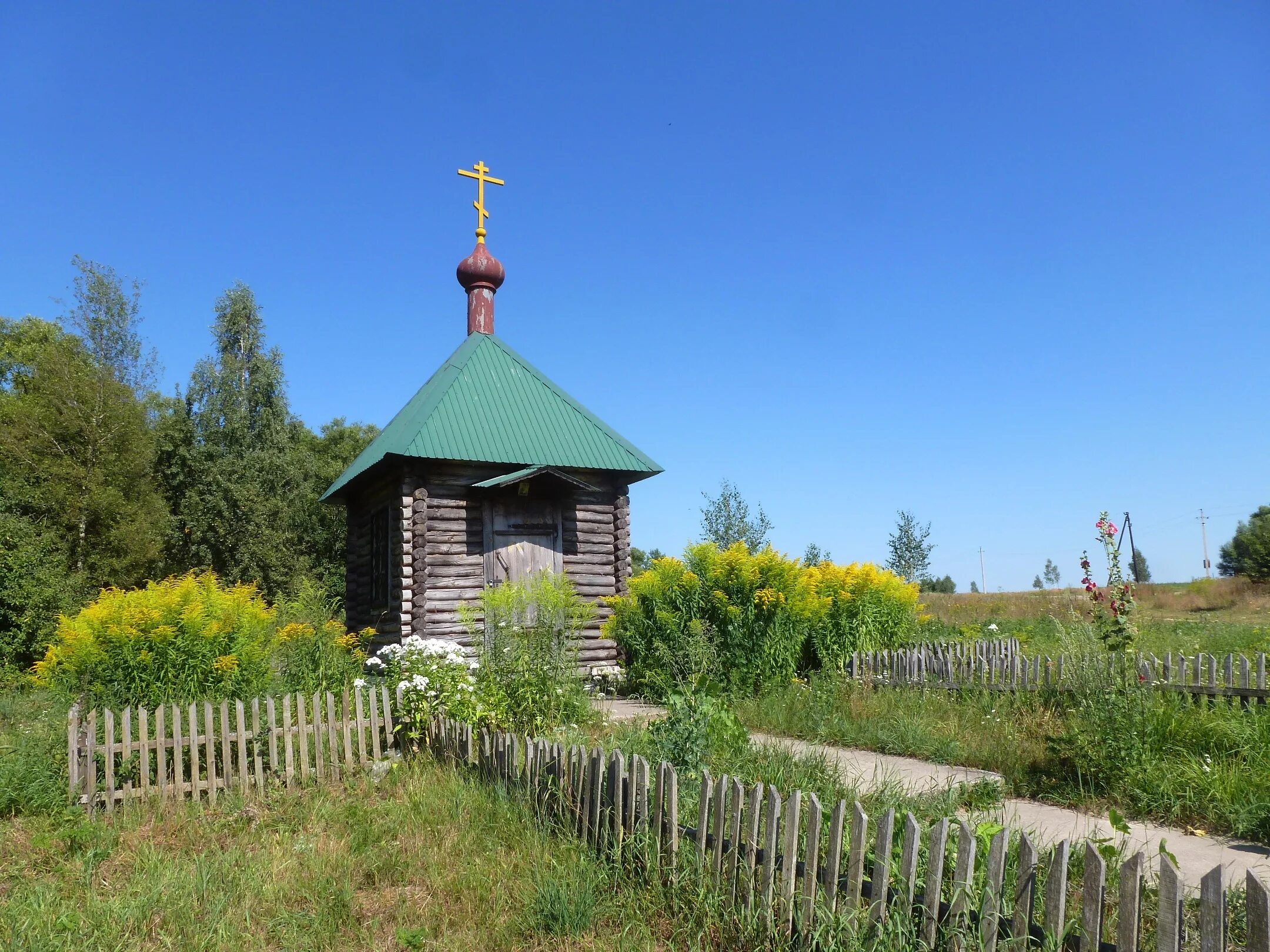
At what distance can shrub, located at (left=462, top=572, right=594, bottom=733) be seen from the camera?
24.8ft

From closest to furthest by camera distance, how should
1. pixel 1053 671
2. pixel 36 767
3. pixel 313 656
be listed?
A: 1. pixel 36 767
2. pixel 313 656
3. pixel 1053 671

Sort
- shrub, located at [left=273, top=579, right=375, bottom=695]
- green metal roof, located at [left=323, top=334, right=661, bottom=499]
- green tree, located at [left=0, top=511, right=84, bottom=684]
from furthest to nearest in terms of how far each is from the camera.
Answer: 1. green tree, located at [left=0, top=511, right=84, bottom=684]
2. green metal roof, located at [left=323, top=334, right=661, bottom=499]
3. shrub, located at [left=273, top=579, right=375, bottom=695]

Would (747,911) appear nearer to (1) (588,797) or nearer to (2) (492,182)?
(1) (588,797)

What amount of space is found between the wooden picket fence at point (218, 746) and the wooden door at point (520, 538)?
5.14 m

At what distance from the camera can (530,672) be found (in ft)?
25.2

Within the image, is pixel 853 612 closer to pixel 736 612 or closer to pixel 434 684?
pixel 736 612

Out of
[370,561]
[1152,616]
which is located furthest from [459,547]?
[1152,616]

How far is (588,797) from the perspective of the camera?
501 centimetres

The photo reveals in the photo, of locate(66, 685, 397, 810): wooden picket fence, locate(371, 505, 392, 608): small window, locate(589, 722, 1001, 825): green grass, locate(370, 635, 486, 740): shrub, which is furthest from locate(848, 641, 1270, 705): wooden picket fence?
locate(371, 505, 392, 608): small window

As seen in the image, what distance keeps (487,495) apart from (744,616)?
4643 millimetres

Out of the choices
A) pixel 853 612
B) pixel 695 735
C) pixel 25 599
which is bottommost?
pixel 695 735

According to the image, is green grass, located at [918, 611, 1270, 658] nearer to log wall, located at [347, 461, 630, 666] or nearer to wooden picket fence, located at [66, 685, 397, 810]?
log wall, located at [347, 461, 630, 666]

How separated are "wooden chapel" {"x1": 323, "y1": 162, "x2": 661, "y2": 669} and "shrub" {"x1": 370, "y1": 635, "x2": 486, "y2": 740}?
4.29 m

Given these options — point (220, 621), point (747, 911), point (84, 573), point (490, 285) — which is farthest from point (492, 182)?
point (747, 911)
